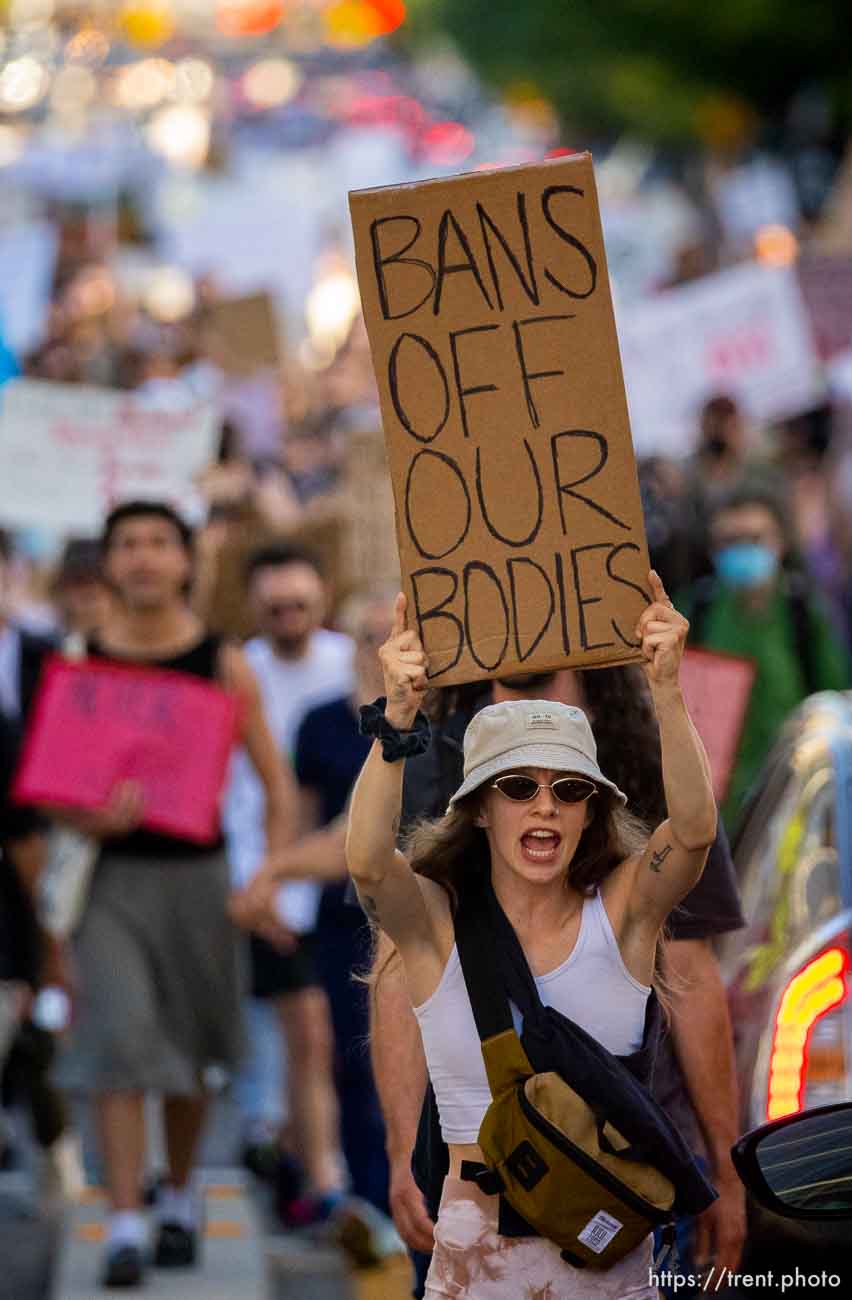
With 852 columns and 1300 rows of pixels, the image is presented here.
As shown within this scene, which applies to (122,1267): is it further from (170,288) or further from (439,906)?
(170,288)

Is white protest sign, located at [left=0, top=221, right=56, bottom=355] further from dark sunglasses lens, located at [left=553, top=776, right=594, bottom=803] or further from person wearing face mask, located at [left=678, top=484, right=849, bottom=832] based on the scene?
dark sunglasses lens, located at [left=553, top=776, right=594, bottom=803]

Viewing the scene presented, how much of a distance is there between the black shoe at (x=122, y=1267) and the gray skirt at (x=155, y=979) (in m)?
0.45

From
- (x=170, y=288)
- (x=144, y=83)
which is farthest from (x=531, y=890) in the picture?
(x=144, y=83)

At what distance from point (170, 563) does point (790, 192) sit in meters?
Answer: 39.6

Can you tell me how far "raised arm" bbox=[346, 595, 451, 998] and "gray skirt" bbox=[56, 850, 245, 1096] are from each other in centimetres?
338

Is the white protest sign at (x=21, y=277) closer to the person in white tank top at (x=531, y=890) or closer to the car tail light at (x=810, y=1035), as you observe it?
the car tail light at (x=810, y=1035)

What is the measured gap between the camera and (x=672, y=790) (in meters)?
4.35

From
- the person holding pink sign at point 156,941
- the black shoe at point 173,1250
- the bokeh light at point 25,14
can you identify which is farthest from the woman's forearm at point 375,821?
the bokeh light at point 25,14

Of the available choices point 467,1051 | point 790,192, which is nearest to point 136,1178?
point 467,1051

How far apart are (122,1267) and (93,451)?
4585mm

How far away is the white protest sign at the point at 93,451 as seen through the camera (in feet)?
36.7

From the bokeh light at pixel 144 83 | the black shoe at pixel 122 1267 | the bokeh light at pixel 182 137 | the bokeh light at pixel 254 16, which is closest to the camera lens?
the black shoe at pixel 122 1267

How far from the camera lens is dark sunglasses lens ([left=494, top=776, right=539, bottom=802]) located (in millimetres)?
4402

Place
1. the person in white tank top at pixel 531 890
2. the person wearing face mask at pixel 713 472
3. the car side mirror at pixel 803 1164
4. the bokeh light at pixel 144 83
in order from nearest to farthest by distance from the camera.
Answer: the car side mirror at pixel 803 1164
the person in white tank top at pixel 531 890
the person wearing face mask at pixel 713 472
the bokeh light at pixel 144 83
